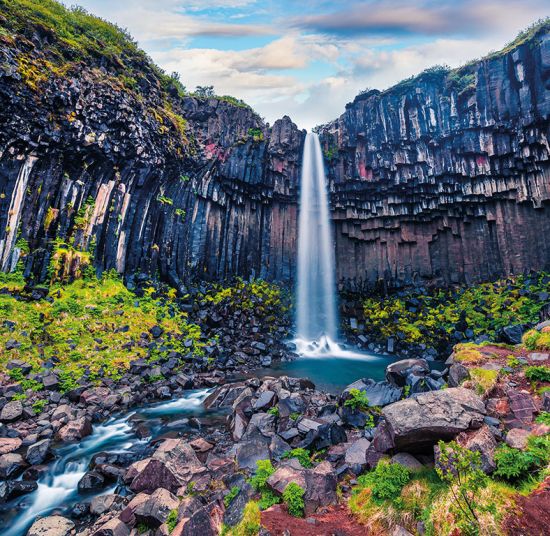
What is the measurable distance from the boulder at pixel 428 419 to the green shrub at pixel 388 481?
1.46ft

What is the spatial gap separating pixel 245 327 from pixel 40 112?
58.7 feet

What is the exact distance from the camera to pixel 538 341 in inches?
375

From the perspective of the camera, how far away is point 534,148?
2569 cm

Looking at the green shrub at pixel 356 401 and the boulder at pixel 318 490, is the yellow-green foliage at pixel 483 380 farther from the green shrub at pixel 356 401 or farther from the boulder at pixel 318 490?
the boulder at pixel 318 490

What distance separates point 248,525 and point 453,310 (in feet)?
85.4

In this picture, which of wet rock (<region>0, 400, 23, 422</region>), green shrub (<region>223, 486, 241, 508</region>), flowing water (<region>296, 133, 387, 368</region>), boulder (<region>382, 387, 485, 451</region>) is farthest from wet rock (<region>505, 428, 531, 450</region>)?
flowing water (<region>296, 133, 387, 368</region>)

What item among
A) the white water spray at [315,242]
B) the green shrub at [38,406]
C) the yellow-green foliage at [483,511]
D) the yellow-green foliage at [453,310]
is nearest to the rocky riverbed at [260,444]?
the green shrub at [38,406]

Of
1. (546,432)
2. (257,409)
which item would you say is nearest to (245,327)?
(257,409)

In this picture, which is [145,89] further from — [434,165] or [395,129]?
[434,165]

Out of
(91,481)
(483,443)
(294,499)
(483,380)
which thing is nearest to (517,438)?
(483,443)

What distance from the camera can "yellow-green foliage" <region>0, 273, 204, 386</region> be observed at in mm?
14133

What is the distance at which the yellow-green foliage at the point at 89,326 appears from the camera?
1413 centimetres

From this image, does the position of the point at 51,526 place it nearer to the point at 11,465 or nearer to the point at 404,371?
the point at 11,465

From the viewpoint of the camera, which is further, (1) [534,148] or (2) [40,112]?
(1) [534,148]
